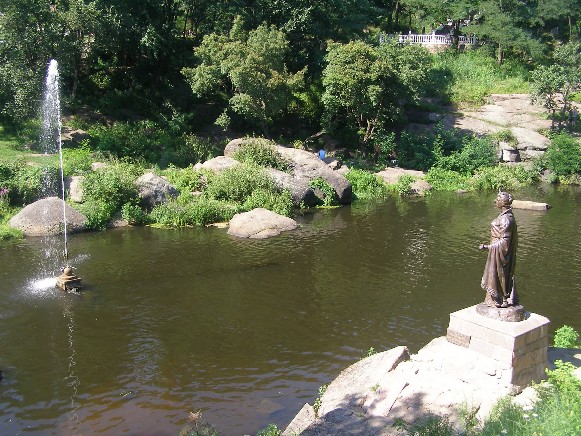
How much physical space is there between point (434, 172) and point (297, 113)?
11.6 m

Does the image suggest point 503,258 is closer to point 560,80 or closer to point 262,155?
point 262,155

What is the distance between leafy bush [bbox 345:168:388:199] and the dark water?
22.0ft

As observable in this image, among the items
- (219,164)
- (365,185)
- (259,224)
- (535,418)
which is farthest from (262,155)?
(535,418)

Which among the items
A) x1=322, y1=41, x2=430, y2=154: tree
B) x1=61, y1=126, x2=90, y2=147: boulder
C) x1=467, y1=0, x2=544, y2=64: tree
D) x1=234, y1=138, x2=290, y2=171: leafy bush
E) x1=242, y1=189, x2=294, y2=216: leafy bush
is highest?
x1=467, y1=0, x2=544, y2=64: tree

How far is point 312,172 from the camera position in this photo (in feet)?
105

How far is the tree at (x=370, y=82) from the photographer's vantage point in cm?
3569

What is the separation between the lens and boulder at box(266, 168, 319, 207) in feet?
97.8

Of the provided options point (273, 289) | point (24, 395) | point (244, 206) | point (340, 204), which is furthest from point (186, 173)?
point (24, 395)

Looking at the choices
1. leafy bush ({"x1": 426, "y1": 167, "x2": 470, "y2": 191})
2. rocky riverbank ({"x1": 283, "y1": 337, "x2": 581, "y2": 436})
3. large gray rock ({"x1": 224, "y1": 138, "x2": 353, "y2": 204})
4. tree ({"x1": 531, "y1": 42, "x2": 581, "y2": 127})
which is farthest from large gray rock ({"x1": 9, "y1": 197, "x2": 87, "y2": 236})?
tree ({"x1": 531, "y1": 42, "x2": 581, "y2": 127})

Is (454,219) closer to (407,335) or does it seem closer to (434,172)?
(434,172)

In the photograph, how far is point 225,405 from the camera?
1199cm

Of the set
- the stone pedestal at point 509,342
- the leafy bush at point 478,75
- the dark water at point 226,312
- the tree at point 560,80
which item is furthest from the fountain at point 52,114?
the tree at point 560,80

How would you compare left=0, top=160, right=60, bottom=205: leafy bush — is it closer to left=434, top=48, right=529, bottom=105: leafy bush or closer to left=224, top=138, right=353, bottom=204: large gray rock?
left=224, top=138, right=353, bottom=204: large gray rock

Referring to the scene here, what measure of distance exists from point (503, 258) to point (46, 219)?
791 inches
